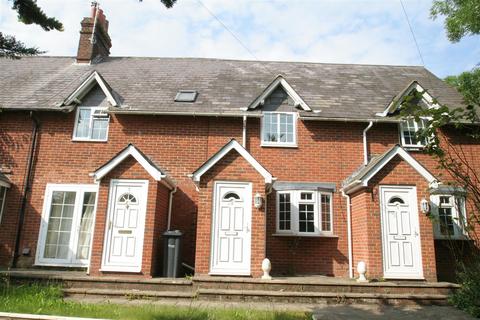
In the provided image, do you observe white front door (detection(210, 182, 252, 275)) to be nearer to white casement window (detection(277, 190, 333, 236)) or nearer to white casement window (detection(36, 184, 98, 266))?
white casement window (detection(277, 190, 333, 236))

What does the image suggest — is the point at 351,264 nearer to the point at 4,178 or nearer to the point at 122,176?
the point at 122,176

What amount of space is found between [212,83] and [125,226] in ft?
A: 24.0

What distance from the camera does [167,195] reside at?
40.8 ft

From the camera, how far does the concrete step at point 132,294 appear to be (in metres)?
9.55

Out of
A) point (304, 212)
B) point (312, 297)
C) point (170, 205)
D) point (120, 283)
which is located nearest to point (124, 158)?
point (170, 205)

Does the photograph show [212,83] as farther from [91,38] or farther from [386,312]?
[386,312]

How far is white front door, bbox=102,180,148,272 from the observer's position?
10.8 m

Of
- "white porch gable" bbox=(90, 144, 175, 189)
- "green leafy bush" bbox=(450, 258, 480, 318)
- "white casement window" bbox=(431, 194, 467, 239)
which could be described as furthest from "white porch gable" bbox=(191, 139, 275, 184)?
"white casement window" bbox=(431, 194, 467, 239)

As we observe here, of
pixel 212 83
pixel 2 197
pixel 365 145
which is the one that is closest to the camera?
pixel 2 197

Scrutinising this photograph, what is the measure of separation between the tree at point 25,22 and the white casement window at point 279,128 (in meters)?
10.2

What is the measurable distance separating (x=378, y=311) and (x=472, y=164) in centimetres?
763

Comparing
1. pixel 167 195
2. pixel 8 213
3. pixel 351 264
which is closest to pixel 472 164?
pixel 351 264

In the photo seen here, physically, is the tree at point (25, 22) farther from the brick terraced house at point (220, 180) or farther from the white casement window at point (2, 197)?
the white casement window at point (2, 197)

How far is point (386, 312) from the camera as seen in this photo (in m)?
8.59
